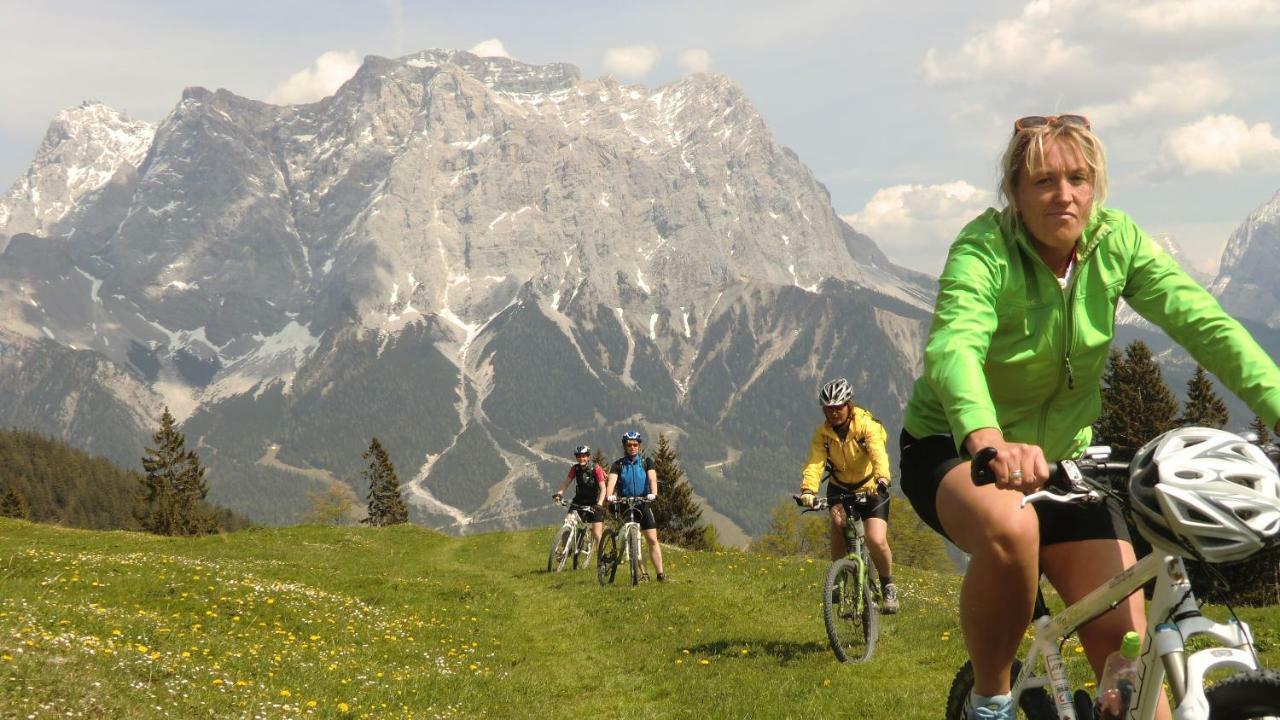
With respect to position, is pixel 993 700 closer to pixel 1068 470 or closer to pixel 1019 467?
pixel 1068 470

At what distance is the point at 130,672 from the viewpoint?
1134 cm

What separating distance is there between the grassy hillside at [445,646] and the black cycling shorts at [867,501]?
209 cm

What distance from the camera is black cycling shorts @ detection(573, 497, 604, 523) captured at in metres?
28.0

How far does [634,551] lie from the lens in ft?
81.6

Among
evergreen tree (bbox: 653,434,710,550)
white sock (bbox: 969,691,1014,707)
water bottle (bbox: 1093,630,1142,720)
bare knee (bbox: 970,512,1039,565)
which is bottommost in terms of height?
evergreen tree (bbox: 653,434,710,550)

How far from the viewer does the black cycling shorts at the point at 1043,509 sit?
17.5ft

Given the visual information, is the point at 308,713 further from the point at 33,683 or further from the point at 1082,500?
the point at 1082,500

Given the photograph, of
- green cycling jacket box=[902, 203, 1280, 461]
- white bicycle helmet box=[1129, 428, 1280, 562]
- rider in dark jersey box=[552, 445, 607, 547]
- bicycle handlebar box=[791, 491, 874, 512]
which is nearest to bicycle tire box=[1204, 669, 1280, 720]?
white bicycle helmet box=[1129, 428, 1280, 562]

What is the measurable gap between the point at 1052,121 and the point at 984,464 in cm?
213

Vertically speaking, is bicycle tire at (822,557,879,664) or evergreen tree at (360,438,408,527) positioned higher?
bicycle tire at (822,557,879,664)

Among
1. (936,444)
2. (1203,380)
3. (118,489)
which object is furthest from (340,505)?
(936,444)

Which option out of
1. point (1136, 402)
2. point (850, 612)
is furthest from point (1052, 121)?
point (1136, 402)

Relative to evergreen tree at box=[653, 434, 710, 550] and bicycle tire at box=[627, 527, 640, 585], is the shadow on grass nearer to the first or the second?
bicycle tire at box=[627, 527, 640, 585]

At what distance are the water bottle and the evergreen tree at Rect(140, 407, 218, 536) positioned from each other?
101262mm
